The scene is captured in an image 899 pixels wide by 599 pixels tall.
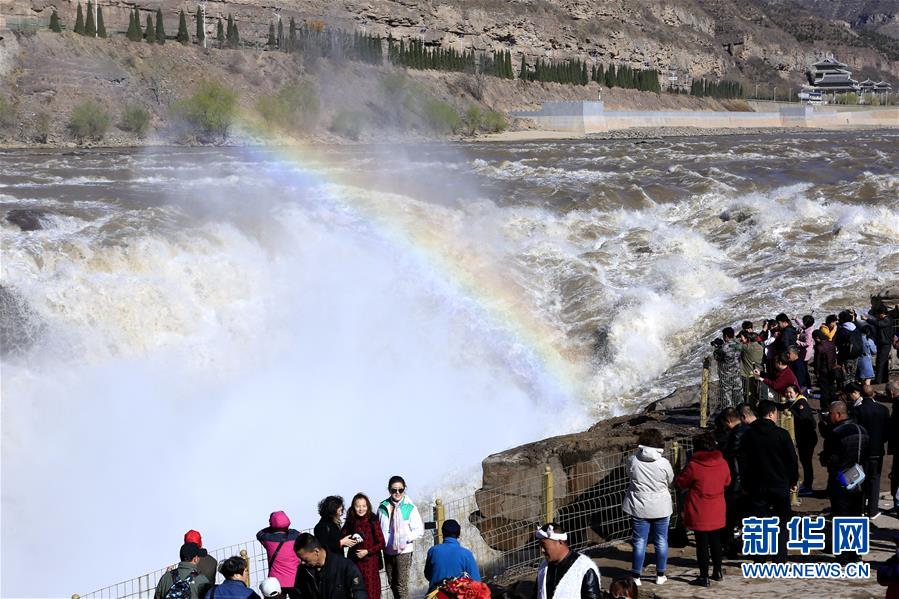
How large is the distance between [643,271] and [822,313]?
232 inches

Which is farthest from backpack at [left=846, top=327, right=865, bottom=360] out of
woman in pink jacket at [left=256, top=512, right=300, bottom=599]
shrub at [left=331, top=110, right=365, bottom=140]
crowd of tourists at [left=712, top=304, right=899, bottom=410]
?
shrub at [left=331, top=110, right=365, bottom=140]

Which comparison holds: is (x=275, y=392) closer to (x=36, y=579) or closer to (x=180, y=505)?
(x=180, y=505)

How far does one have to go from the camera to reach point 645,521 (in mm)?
8281

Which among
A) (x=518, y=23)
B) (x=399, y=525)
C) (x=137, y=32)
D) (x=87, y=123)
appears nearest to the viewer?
(x=399, y=525)

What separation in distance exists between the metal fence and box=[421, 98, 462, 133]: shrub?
8440cm

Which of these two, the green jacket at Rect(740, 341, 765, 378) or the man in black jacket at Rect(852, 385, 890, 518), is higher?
the man in black jacket at Rect(852, 385, 890, 518)

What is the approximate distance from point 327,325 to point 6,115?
50.5m

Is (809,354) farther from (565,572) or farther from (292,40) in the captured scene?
(292,40)

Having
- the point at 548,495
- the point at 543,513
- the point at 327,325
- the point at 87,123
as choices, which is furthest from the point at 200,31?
the point at 548,495

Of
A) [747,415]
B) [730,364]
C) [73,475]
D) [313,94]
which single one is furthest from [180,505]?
[313,94]

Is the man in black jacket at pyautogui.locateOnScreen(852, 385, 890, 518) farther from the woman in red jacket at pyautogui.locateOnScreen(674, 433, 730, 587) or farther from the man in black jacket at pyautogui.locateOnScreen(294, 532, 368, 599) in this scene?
the man in black jacket at pyautogui.locateOnScreen(294, 532, 368, 599)

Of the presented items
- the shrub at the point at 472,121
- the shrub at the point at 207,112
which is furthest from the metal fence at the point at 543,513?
the shrub at the point at 472,121

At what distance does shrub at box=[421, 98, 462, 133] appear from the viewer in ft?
311

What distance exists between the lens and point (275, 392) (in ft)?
71.4
